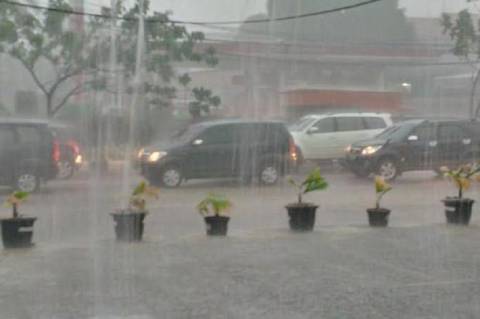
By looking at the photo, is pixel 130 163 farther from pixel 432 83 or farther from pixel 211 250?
pixel 432 83

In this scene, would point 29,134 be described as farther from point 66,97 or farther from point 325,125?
point 325,125

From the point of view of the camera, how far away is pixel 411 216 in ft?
31.3

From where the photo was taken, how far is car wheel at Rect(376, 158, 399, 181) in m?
12.5

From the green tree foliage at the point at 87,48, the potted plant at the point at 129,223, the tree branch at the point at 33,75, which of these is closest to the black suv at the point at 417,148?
the green tree foliage at the point at 87,48

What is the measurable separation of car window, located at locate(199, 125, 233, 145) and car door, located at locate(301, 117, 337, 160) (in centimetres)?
169

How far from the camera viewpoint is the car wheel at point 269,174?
11.5 metres

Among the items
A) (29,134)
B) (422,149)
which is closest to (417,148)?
(422,149)

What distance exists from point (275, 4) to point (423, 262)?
4891 mm

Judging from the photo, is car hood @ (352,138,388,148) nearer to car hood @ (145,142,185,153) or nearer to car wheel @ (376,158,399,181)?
car wheel @ (376,158,399,181)

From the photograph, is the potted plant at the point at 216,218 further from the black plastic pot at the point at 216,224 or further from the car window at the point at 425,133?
the car window at the point at 425,133

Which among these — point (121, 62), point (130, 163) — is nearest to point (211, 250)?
point (130, 163)

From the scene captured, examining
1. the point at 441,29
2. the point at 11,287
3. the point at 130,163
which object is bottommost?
the point at 11,287

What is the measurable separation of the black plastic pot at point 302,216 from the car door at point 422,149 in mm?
4573

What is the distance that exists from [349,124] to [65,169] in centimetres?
522
